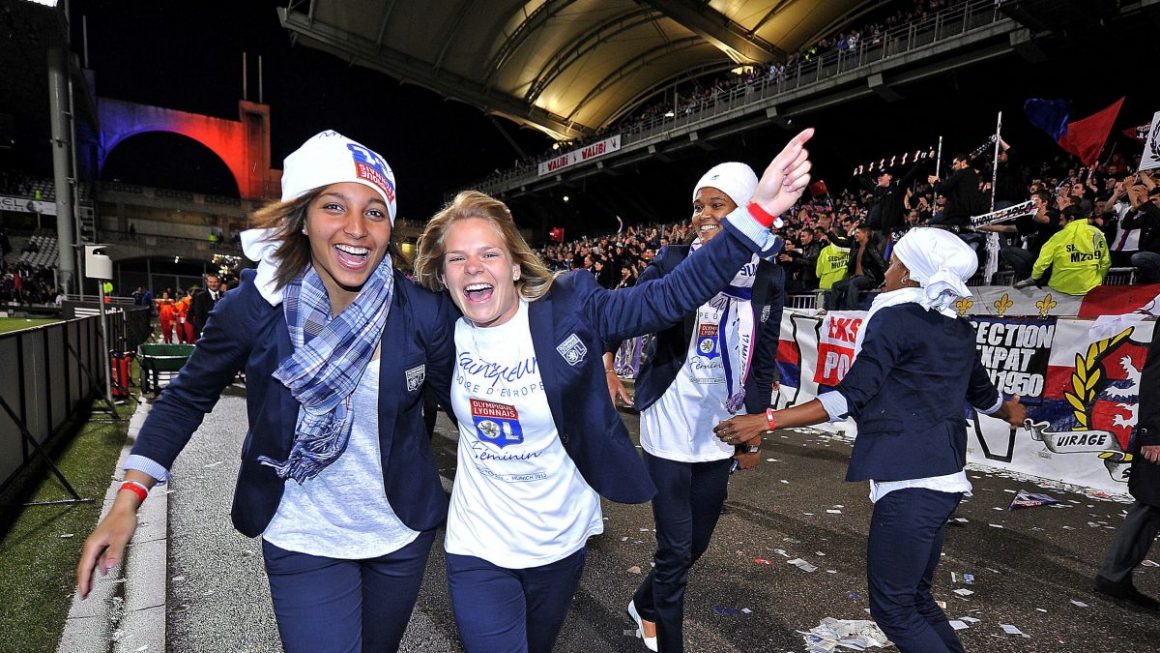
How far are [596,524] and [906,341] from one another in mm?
1548

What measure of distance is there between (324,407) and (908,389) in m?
2.33

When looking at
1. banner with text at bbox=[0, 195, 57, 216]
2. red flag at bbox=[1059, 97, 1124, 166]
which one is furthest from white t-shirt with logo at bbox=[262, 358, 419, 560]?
banner with text at bbox=[0, 195, 57, 216]

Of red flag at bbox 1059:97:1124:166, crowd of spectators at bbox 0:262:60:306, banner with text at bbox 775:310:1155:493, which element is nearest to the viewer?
banner with text at bbox 775:310:1155:493

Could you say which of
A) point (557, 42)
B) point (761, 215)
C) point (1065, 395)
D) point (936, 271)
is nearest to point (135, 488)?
point (761, 215)

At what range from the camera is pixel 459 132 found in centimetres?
5672

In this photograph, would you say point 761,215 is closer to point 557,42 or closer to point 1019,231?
point 1019,231

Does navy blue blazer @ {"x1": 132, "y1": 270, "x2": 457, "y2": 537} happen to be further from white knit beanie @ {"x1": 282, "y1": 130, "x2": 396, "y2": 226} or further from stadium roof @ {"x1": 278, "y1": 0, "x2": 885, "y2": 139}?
stadium roof @ {"x1": 278, "y1": 0, "x2": 885, "y2": 139}

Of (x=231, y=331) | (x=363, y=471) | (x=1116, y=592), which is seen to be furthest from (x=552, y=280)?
(x=1116, y=592)

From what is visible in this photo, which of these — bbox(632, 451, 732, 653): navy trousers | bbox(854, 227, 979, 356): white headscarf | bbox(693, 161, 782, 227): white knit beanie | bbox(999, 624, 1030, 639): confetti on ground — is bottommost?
bbox(999, 624, 1030, 639): confetti on ground

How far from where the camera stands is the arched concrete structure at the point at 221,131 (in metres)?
54.9

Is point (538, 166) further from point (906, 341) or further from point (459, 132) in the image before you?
point (906, 341)

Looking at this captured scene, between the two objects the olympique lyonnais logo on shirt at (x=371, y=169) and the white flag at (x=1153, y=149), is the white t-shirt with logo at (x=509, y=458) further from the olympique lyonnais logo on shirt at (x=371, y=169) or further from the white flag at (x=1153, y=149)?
the white flag at (x=1153, y=149)

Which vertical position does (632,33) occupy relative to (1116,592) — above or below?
above

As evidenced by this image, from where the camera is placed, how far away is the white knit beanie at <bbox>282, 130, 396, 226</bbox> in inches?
70.0
